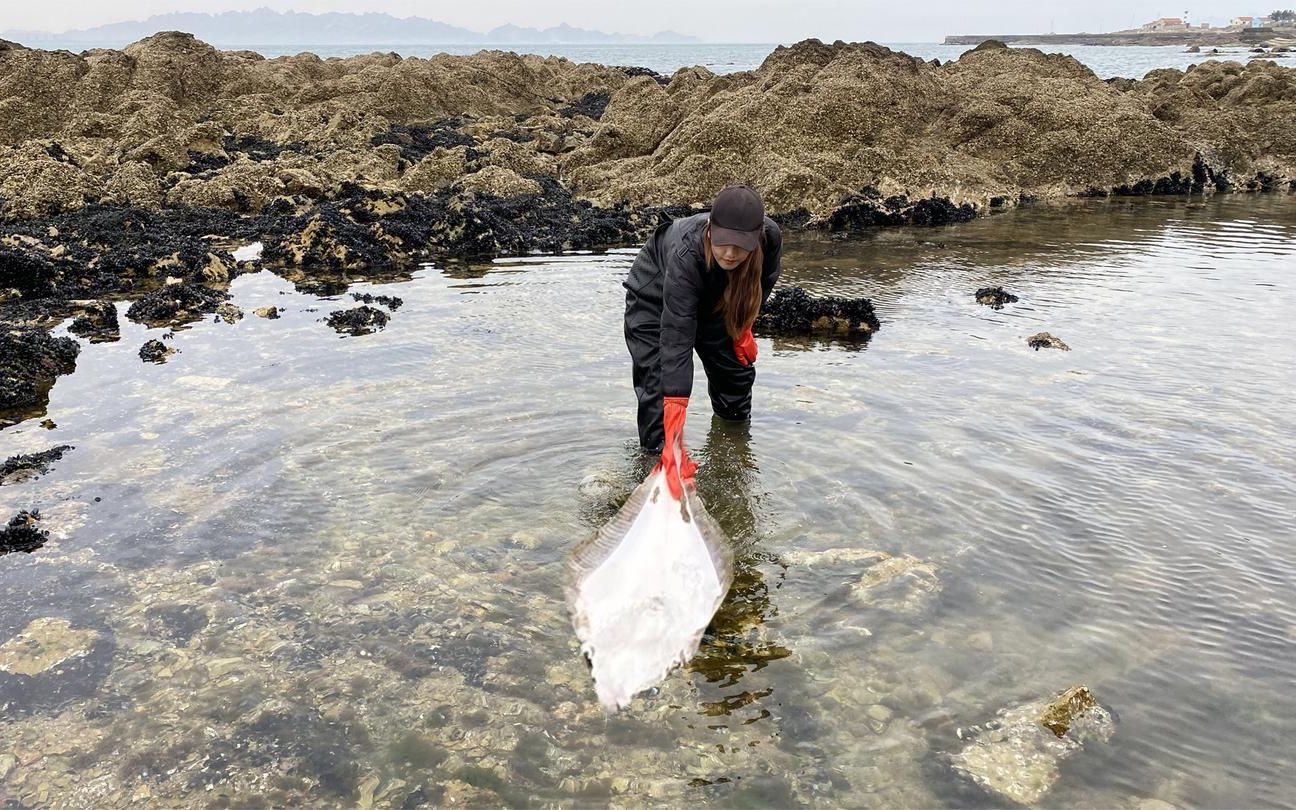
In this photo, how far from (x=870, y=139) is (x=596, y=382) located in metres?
12.7

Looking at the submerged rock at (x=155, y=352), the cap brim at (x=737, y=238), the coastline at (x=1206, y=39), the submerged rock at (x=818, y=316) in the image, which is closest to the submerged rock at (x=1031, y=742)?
the cap brim at (x=737, y=238)

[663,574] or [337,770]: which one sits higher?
[663,574]

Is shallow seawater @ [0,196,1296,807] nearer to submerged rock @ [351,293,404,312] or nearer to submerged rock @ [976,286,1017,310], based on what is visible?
submerged rock @ [976,286,1017,310]

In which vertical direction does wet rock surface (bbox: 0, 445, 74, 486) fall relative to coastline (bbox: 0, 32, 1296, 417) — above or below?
below

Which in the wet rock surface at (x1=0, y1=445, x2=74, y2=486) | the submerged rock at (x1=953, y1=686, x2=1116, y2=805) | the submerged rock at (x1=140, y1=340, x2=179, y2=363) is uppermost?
the submerged rock at (x1=140, y1=340, x2=179, y2=363)

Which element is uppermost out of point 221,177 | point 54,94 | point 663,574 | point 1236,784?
point 54,94

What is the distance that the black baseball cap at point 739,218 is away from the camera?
4.35 metres

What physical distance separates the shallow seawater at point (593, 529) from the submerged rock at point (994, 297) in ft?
3.92

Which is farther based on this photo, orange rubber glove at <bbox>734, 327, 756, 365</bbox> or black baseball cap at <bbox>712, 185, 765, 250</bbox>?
orange rubber glove at <bbox>734, 327, 756, 365</bbox>

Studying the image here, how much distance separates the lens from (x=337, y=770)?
3303mm

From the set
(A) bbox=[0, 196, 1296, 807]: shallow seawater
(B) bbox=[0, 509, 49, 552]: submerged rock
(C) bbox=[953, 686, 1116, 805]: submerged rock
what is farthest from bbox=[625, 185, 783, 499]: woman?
(B) bbox=[0, 509, 49, 552]: submerged rock

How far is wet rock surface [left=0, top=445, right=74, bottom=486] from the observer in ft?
18.6

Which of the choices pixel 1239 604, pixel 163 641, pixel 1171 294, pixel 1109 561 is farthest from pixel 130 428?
pixel 1171 294

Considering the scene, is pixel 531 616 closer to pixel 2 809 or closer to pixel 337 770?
pixel 337 770
